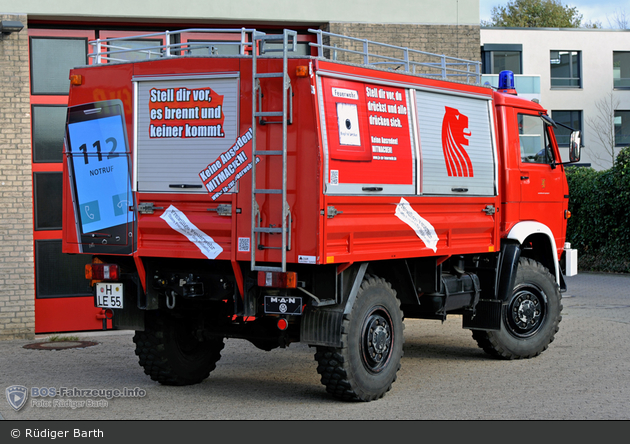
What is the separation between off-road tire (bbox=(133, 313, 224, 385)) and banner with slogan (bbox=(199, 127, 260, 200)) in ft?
5.21

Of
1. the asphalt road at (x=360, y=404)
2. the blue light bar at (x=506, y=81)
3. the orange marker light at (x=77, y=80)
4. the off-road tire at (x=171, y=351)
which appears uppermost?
the blue light bar at (x=506, y=81)

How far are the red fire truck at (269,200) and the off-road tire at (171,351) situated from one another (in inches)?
0.6

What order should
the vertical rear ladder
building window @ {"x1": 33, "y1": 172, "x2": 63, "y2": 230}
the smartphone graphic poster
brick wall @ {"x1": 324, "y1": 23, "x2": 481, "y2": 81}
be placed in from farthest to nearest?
brick wall @ {"x1": 324, "y1": 23, "x2": 481, "y2": 81} → building window @ {"x1": 33, "y1": 172, "x2": 63, "y2": 230} → the smartphone graphic poster → the vertical rear ladder

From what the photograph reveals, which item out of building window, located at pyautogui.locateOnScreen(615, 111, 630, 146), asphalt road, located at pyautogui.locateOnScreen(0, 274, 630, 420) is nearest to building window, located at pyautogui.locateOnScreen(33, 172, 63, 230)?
asphalt road, located at pyautogui.locateOnScreen(0, 274, 630, 420)

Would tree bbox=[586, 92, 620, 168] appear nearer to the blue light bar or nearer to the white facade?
the white facade

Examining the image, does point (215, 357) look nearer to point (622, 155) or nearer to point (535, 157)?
point (535, 157)

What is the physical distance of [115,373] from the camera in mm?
8695

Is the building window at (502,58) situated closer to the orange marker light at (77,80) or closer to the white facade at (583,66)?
the white facade at (583,66)

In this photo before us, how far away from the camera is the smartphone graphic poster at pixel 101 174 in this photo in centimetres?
732

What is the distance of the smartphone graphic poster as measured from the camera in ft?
24.0

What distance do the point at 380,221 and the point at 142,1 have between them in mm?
5711

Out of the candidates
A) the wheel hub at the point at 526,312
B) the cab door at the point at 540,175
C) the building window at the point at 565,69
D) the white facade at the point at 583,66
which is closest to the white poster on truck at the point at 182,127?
the cab door at the point at 540,175

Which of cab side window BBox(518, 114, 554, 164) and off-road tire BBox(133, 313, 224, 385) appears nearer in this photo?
off-road tire BBox(133, 313, 224, 385)
